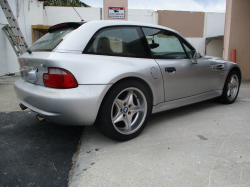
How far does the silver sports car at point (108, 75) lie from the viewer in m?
2.20

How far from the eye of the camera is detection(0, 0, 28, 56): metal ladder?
8250 mm

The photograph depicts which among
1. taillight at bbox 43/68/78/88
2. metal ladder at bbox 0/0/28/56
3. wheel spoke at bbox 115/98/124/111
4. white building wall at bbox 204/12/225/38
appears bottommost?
wheel spoke at bbox 115/98/124/111

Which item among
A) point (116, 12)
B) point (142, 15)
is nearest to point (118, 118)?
point (116, 12)

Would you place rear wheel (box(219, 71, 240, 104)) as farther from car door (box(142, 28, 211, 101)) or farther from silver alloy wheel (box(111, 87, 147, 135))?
silver alloy wheel (box(111, 87, 147, 135))

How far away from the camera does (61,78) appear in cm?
217

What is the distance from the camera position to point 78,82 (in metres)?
2.20

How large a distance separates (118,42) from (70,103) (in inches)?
40.2

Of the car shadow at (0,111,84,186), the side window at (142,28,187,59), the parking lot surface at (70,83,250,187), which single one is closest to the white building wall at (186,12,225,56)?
the side window at (142,28,187,59)

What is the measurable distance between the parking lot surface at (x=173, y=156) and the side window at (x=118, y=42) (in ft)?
3.65

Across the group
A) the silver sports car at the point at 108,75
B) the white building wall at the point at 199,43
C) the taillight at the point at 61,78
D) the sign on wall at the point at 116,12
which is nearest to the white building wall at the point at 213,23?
the white building wall at the point at 199,43

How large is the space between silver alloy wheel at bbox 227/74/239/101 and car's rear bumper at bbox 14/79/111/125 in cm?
303

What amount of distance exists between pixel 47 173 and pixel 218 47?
18.0m

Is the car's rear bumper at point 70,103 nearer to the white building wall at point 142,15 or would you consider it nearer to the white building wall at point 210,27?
the white building wall at point 142,15

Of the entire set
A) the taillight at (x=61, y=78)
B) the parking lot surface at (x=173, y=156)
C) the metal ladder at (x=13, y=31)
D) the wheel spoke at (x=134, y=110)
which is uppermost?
the metal ladder at (x=13, y=31)
